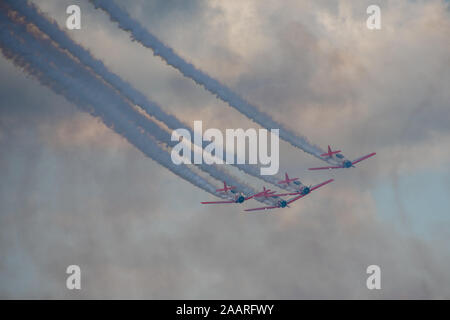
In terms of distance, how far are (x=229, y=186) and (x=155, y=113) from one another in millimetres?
13166

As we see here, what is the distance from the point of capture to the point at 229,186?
7738 centimetres

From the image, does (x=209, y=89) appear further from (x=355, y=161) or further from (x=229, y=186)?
(x=355, y=161)

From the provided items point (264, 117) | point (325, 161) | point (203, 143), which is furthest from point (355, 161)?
point (203, 143)
